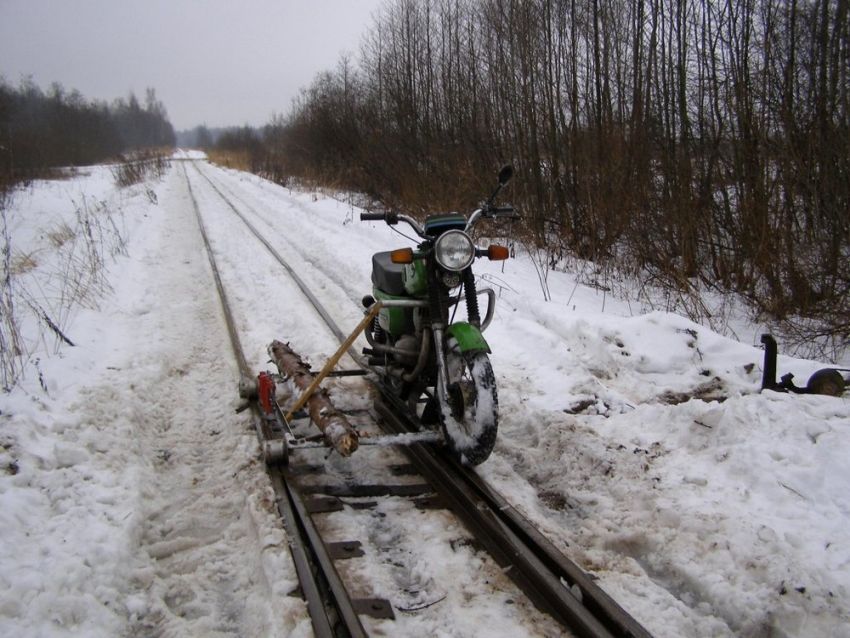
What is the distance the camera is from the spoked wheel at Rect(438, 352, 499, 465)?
11.3ft

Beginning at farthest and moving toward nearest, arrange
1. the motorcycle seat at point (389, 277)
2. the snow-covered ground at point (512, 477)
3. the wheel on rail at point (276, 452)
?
the motorcycle seat at point (389, 277)
the wheel on rail at point (276, 452)
the snow-covered ground at point (512, 477)

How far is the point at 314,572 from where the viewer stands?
2805mm

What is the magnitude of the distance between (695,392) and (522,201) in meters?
8.33

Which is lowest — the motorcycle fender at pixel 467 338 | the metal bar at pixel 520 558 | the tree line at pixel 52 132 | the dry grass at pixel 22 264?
the metal bar at pixel 520 558

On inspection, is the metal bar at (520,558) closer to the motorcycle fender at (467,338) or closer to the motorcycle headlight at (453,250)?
the motorcycle fender at (467,338)

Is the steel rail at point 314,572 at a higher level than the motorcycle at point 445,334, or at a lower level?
lower

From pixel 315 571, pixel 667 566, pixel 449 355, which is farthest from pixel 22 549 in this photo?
pixel 667 566

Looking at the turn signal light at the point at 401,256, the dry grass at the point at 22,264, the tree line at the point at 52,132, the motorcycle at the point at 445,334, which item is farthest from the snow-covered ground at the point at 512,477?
the tree line at the point at 52,132

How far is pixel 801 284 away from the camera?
6.72 metres

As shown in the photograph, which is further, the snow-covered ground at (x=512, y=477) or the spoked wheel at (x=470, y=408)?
the spoked wheel at (x=470, y=408)

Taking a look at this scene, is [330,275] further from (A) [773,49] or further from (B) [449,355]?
(A) [773,49]

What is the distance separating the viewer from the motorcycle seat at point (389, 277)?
4422 millimetres

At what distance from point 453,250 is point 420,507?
158cm

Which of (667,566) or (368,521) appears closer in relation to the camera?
(667,566)
